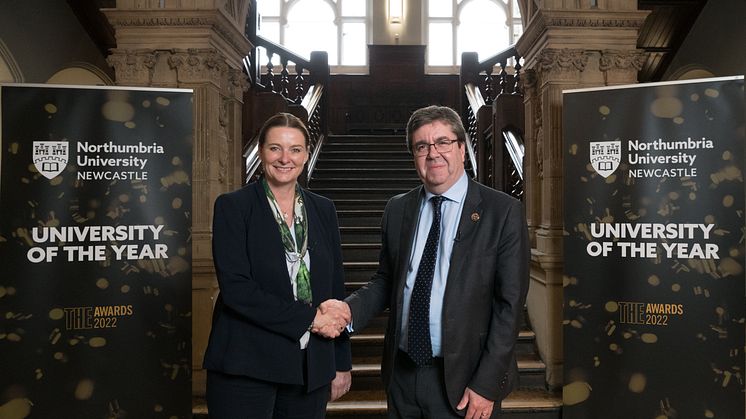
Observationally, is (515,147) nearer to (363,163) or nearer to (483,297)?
(483,297)

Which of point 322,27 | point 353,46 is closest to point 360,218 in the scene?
point 353,46

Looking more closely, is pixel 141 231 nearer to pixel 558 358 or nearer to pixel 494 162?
pixel 558 358

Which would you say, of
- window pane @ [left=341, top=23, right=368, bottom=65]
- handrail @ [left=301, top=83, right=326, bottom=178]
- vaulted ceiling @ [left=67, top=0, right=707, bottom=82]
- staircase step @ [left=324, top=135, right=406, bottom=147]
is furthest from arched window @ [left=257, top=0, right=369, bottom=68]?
vaulted ceiling @ [left=67, top=0, right=707, bottom=82]

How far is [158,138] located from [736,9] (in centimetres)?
621

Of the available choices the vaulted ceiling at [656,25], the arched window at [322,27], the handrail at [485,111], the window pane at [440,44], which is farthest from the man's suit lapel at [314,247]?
the window pane at [440,44]

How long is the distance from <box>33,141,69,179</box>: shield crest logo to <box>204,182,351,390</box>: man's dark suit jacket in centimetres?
144

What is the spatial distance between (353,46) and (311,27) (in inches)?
34.9

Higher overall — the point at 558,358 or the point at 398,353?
the point at 398,353

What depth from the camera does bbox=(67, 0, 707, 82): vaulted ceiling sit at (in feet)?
22.6

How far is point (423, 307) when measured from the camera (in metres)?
1.92

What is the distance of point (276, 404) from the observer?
80.0 inches

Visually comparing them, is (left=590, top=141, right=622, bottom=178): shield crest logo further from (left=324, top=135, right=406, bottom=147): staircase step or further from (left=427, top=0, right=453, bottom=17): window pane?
(left=427, top=0, right=453, bottom=17): window pane

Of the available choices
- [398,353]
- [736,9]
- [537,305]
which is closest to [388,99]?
[736,9]

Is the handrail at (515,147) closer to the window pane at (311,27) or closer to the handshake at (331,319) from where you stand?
the handshake at (331,319)
